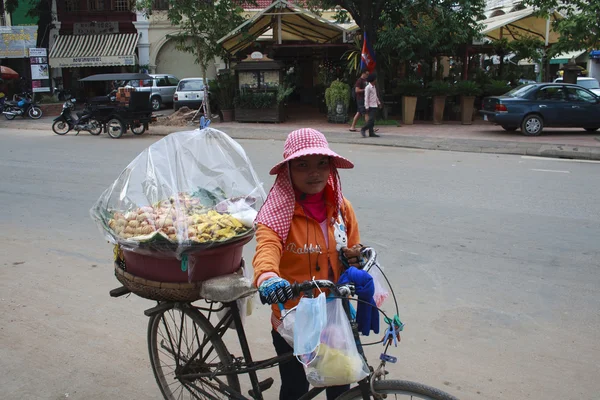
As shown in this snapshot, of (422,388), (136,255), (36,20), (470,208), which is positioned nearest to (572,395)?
(422,388)

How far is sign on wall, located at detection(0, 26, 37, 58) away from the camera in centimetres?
2858

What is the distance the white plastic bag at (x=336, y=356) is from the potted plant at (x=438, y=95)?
17.4 meters

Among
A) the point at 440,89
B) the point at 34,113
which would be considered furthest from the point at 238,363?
the point at 34,113

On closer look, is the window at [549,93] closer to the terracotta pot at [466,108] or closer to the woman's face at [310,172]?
the terracotta pot at [466,108]

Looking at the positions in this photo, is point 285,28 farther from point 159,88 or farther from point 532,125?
point 532,125

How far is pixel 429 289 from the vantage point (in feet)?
15.4

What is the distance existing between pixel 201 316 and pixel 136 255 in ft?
1.49

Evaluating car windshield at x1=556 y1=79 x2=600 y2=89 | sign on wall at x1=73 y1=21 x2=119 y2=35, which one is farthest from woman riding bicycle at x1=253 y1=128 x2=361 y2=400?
sign on wall at x1=73 y1=21 x2=119 y2=35

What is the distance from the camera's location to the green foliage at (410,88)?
18.5m

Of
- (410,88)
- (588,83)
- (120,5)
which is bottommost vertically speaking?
(410,88)

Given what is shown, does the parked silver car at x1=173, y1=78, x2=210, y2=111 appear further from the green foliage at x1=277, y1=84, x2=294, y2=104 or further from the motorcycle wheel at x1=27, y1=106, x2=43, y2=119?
the green foliage at x1=277, y1=84, x2=294, y2=104

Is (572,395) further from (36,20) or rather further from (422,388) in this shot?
(36,20)

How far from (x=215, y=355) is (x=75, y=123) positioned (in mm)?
15585

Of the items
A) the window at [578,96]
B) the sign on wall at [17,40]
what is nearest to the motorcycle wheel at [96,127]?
the window at [578,96]
